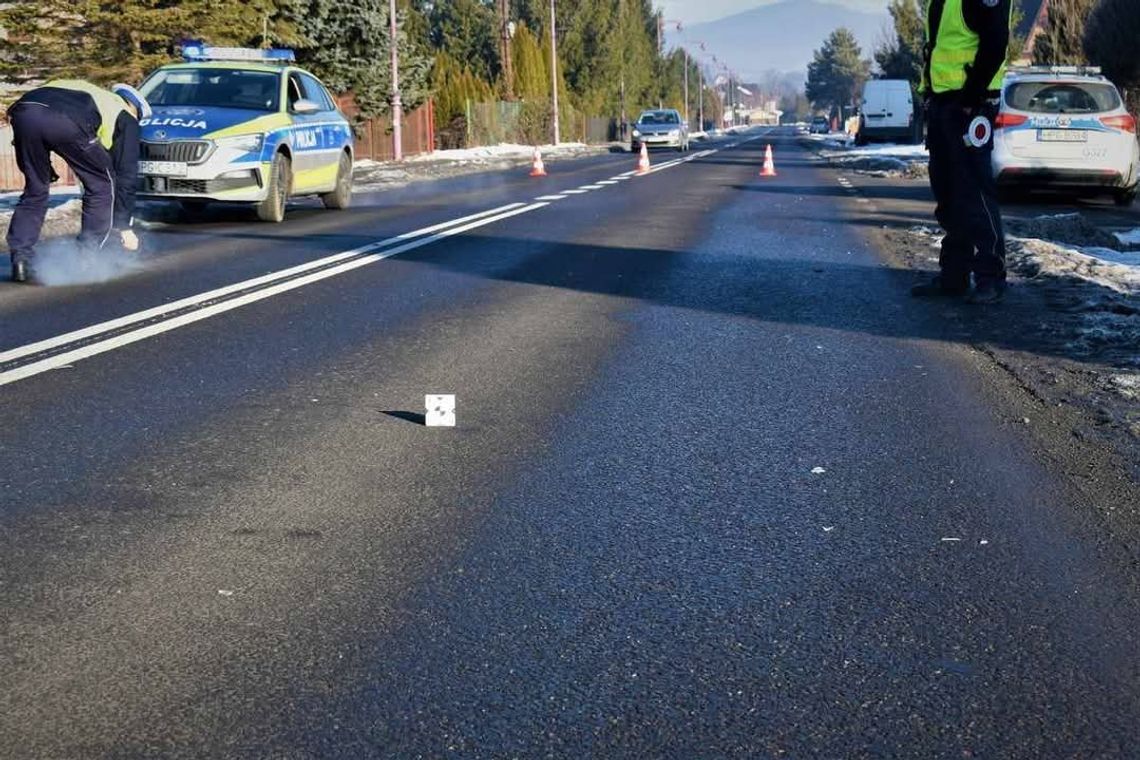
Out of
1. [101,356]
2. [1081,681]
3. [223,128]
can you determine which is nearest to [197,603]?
[1081,681]

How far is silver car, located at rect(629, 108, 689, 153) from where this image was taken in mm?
53475

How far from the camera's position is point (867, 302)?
9305 mm

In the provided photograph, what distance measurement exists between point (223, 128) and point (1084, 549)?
41.2ft

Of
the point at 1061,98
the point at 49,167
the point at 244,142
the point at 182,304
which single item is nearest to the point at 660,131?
the point at 1061,98

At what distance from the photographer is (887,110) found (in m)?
58.4

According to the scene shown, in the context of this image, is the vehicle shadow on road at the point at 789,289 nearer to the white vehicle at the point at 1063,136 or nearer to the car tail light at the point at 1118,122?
the white vehicle at the point at 1063,136

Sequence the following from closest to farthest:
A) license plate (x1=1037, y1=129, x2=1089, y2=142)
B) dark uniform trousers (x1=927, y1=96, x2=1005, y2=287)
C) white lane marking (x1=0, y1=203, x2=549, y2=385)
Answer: white lane marking (x1=0, y1=203, x2=549, y2=385)
dark uniform trousers (x1=927, y1=96, x2=1005, y2=287)
license plate (x1=1037, y1=129, x2=1089, y2=142)

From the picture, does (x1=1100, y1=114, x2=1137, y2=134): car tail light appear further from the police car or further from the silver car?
the silver car

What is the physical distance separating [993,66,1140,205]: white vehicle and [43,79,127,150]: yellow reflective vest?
11824 millimetres

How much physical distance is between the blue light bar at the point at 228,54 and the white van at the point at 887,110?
44.3 m

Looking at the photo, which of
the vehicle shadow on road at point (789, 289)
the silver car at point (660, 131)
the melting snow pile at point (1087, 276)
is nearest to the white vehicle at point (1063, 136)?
the melting snow pile at point (1087, 276)

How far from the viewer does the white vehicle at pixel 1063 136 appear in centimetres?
1856

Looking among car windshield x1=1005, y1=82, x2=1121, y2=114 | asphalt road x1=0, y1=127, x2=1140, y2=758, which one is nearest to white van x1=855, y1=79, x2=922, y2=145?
car windshield x1=1005, y1=82, x2=1121, y2=114

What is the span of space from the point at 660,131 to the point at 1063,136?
3570cm
